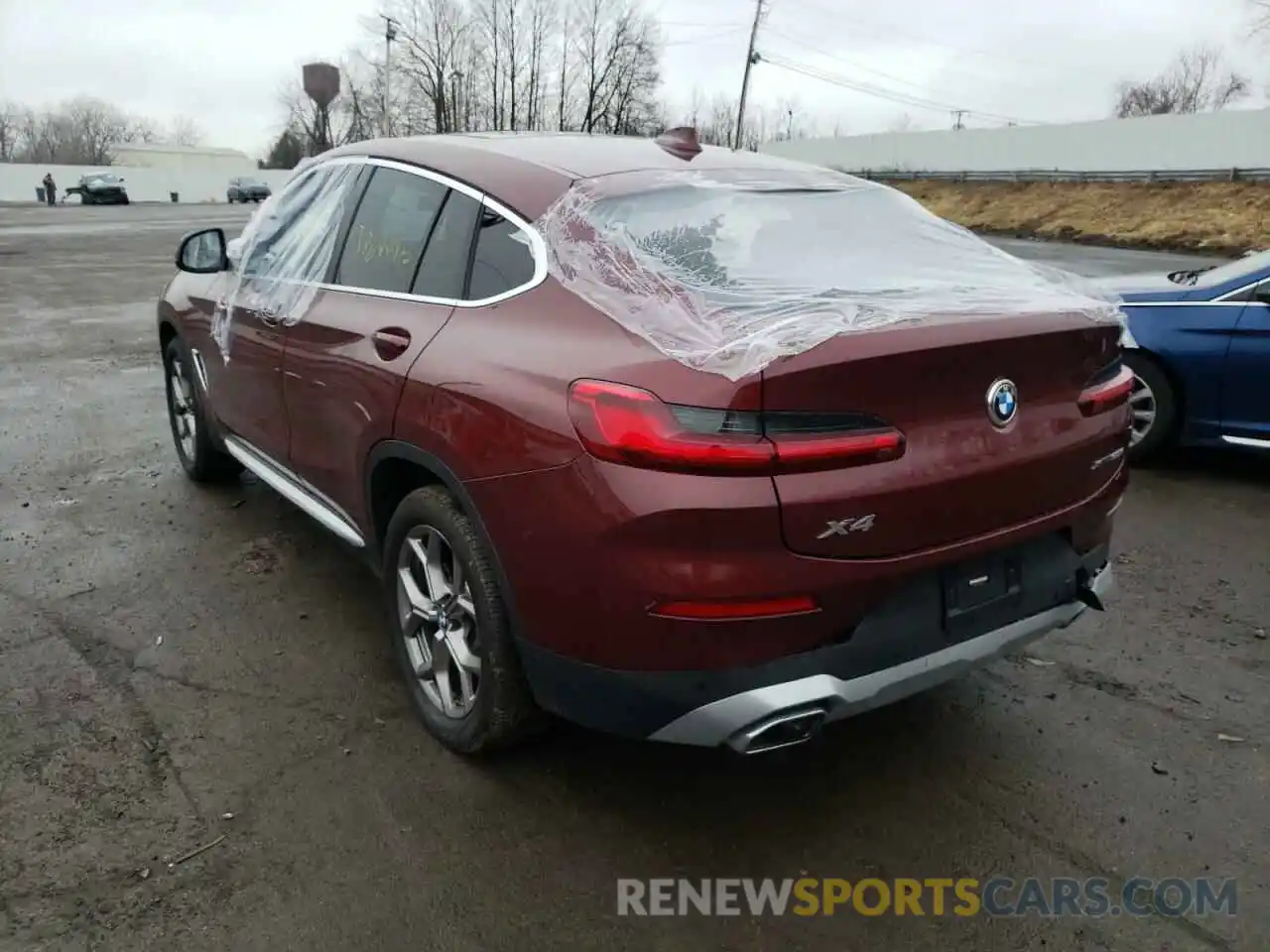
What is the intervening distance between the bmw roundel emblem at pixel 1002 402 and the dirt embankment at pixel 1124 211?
2526 cm

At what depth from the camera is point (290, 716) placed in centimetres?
319

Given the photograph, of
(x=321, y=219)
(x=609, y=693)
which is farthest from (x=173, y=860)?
(x=321, y=219)

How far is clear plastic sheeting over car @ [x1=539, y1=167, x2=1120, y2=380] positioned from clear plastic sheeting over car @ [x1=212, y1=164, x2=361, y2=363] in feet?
4.32

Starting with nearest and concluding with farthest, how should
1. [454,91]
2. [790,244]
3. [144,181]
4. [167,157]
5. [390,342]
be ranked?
1. [790,244]
2. [390,342]
3. [454,91]
4. [144,181]
5. [167,157]

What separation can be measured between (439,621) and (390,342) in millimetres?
846

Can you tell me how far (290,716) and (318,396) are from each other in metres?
1.06

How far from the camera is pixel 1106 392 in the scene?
2.81 m

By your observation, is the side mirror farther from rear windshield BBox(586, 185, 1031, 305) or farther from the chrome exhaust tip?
the chrome exhaust tip

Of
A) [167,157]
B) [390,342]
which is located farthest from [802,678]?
[167,157]

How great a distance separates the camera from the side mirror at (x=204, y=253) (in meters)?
4.46

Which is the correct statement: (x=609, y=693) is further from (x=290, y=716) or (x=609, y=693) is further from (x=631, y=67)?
(x=631, y=67)

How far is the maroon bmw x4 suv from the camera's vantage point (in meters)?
2.21

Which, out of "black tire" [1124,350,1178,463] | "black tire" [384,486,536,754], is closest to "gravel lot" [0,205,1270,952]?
"black tire" [384,486,536,754]

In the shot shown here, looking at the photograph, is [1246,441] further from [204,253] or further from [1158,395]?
[204,253]
